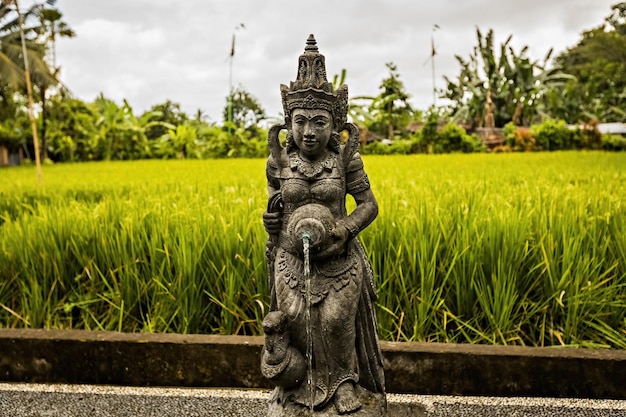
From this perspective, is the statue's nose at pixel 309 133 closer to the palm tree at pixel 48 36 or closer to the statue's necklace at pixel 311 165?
the statue's necklace at pixel 311 165

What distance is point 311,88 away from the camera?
6.26 feet

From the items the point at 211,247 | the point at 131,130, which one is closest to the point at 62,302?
the point at 211,247

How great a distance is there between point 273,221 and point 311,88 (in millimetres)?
455

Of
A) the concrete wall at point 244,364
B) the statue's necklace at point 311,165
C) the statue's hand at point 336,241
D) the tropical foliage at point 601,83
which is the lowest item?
the concrete wall at point 244,364

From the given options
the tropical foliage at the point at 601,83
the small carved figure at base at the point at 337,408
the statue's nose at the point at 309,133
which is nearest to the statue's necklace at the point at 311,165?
the statue's nose at the point at 309,133

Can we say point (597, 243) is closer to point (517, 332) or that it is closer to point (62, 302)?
point (517, 332)

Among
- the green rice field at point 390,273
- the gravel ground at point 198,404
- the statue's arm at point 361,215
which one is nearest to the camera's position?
the statue's arm at point 361,215

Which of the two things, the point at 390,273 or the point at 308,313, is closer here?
the point at 308,313

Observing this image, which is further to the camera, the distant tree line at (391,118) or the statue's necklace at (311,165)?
the distant tree line at (391,118)

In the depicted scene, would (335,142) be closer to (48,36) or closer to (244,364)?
(244,364)

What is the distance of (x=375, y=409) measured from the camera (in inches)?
81.7

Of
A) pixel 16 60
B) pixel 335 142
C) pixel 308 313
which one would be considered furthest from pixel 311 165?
pixel 16 60

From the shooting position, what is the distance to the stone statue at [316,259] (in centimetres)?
193

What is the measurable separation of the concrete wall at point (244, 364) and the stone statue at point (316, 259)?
2.60 ft
